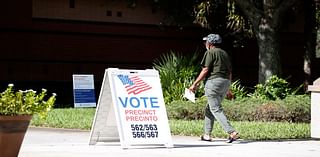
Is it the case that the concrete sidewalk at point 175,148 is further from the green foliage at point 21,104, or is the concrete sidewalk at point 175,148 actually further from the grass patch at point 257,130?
the green foliage at point 21,104

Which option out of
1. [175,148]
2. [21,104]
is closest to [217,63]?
[175,148]

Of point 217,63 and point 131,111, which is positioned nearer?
point 131,111

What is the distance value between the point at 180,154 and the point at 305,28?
22.5 meters

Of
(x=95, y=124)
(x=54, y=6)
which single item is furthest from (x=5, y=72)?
(x=95, y=124)

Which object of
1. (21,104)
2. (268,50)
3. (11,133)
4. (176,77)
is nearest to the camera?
(11,133)

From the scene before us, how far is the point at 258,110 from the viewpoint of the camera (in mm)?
19062

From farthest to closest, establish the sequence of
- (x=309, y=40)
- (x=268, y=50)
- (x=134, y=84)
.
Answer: (x=309, y=40) < (x=268, y=50) < (x=134, y=84)

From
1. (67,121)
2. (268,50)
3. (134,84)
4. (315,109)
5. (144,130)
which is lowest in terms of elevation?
(67,121)

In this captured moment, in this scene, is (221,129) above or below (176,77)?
below

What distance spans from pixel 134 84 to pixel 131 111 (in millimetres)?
508

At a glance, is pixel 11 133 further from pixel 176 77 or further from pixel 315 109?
pixel 176 77

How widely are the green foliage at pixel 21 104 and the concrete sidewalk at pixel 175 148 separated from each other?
3.59 feet

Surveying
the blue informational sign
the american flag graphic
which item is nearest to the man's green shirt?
the american flag graphic

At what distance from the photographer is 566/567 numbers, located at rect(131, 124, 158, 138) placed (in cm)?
1203
